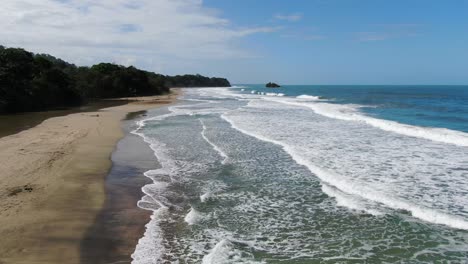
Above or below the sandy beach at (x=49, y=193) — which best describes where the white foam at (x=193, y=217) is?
below

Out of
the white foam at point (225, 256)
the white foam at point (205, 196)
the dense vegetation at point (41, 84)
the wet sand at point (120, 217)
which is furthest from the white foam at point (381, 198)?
the dense vegetation at point (41, 84)

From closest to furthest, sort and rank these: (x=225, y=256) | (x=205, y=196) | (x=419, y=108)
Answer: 1. (x=225, y=256)
2. (x=205, y=196)
3. (x=419, y=108)

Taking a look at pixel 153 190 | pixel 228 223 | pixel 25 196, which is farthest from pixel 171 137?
pixel 228 223

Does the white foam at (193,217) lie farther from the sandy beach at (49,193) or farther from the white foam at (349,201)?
the white foam at (349,201)

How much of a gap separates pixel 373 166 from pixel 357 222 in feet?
19.2

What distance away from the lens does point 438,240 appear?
820 centimetres

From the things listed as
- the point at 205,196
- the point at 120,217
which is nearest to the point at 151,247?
the point at 120,217

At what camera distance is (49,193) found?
1091cm

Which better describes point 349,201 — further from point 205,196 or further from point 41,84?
point 41,84

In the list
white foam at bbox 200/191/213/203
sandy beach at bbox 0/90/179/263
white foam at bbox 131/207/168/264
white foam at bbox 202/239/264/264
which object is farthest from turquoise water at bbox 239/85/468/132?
white foam at bbox 131/207/168/264

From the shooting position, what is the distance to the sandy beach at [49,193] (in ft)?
24.7

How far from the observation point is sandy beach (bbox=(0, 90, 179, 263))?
7520mm

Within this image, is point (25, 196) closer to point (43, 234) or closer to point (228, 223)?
point (43, 234)

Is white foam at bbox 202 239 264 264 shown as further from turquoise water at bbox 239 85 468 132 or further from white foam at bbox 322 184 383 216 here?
turquoise water at bbox 239 85 468 132
